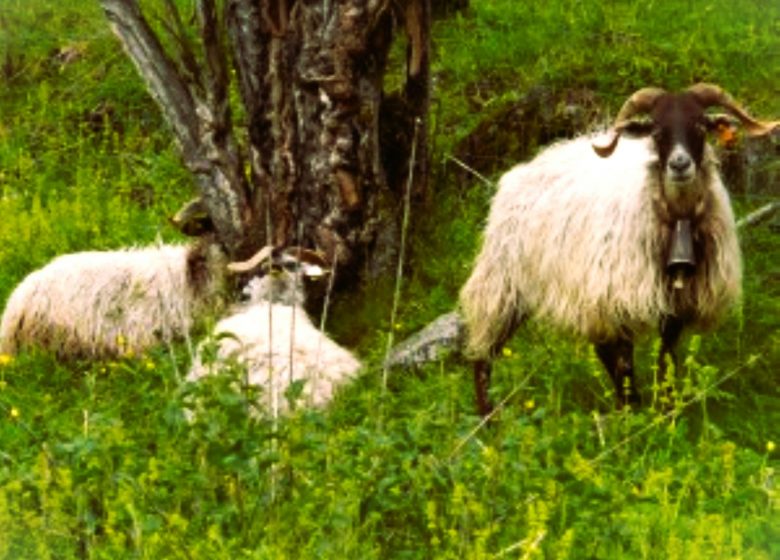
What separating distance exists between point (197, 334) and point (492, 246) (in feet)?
6.93

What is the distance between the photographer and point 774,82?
10938 mm

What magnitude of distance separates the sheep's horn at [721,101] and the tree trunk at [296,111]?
2.20 m

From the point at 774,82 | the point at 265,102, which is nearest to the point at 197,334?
the point at 265,102

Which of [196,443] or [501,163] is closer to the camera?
[196,443]

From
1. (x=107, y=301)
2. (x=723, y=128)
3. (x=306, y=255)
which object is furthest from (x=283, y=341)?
(x=107, y=301)

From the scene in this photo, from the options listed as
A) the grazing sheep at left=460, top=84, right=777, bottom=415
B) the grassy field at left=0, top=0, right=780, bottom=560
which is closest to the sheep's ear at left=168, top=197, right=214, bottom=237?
the grassy field at left=0, top=0, right=780, bottom=560

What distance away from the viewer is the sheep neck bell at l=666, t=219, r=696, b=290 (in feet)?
25.1

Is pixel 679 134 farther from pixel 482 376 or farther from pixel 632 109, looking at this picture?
pixel 482 376

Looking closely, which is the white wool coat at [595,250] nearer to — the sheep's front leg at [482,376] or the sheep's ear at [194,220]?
the sheep's front leg at [482,376]

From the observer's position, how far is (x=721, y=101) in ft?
25.8

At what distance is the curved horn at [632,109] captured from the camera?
25.8ft

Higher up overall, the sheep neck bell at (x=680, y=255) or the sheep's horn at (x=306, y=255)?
the sheep's horn at (x=306, y=255)

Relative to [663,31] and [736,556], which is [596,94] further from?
[736,556]

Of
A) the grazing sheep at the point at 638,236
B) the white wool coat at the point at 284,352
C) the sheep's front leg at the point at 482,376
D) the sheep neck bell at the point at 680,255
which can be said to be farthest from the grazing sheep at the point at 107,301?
the sheep neck bell at the point at 680,255
